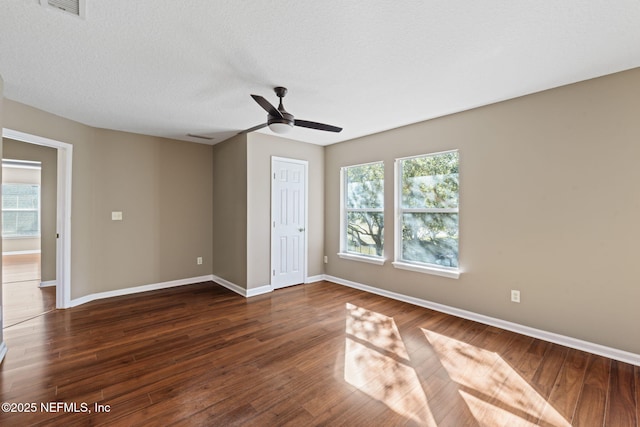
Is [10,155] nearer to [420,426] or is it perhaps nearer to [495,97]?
[420,426]

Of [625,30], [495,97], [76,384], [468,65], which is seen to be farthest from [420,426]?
[495,97]

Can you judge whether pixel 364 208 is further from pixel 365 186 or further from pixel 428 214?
pixel 428 214

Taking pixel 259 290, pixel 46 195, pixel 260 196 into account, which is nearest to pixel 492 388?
pixel 259 290

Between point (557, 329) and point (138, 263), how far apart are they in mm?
5660

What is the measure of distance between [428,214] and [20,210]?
10.00 m

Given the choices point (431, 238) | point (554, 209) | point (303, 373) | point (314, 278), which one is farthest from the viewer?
point (314, 278)

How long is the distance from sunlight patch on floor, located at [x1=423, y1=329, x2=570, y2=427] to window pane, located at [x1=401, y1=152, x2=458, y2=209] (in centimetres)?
177

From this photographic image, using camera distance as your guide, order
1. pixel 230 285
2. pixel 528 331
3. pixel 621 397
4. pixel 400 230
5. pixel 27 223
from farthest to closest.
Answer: pixel 27 223
pixel 230 285
pixel 400 230
pixel 528 331
pixel 621 397

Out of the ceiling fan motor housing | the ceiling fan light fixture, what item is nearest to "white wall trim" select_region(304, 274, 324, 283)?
the ceiling fan light fixture

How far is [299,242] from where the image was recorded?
5.07 m

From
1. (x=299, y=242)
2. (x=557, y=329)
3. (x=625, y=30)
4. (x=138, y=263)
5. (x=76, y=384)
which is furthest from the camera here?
(x=299, y=242)

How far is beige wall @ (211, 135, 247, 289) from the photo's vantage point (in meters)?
4.49

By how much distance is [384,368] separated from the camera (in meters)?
2.41

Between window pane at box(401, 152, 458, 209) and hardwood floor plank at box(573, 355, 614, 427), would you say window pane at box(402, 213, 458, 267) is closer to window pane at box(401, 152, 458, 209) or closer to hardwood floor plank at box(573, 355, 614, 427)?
window pane at box(401, 152, 458, 209)
